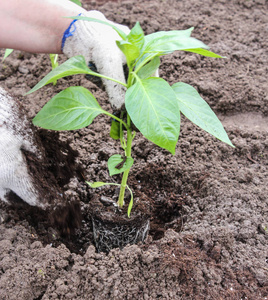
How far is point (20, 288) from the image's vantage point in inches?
43.0

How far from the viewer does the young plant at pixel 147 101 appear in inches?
33.0

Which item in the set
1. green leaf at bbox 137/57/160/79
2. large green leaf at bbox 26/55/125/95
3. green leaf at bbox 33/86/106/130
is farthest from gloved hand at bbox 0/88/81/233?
green leaf at bbox 137/57/160/79

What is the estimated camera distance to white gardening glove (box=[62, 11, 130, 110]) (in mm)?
1284

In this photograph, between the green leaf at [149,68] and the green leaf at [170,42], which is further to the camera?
the green leaf at [149,68]

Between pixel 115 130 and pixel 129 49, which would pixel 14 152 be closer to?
pixel 115 130

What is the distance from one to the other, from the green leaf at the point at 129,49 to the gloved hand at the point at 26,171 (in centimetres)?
63

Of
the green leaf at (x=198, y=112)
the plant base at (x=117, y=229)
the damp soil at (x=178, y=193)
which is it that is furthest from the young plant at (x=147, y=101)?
the damp soil at (x=178, y=193)

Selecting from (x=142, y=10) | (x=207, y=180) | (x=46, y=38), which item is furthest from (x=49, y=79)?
(x=142, y=10)

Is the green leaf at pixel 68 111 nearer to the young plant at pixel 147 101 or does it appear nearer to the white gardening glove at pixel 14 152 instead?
the young plant at pixel 147 101

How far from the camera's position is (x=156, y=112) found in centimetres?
85

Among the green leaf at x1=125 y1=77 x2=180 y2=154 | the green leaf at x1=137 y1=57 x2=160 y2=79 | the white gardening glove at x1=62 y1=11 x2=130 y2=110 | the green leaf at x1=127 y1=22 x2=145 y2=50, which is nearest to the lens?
the green leaf at x1=125 y1=77 x2=180 y2=154

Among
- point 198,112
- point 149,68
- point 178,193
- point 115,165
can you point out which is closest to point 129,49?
point 149,68

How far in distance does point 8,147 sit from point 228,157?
111 cm

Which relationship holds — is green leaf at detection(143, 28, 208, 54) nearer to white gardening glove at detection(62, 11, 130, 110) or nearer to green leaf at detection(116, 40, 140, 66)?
green leaf at detection(116, 40, 140, 66)
